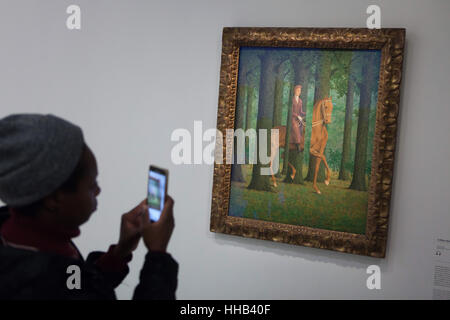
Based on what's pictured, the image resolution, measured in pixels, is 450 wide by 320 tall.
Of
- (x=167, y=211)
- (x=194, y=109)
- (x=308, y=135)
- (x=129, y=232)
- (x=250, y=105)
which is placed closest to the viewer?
(x=167, y=211)

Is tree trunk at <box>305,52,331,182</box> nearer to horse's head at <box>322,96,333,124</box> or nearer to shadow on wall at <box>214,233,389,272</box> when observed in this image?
horse's head at <box>322,96,333,124</box>

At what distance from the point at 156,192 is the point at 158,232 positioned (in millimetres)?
174

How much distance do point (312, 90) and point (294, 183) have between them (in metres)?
0.52

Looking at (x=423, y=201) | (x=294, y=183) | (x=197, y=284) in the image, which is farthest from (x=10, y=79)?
(x=423, y=201)

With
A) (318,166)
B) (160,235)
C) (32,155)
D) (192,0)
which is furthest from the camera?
(192,0)

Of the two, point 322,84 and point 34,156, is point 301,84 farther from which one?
point 34,156

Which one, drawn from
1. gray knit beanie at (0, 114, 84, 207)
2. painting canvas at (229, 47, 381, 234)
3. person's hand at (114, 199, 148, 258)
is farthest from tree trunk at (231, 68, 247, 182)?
gray knit beanie at (0, 114, 84, 207)

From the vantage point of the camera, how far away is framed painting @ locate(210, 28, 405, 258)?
2.38 meters

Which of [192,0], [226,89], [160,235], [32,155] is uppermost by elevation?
[192,0]

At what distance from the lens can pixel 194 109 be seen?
277 cm

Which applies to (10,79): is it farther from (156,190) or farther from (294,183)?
(156,190)

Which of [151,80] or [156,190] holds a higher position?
[151,80]

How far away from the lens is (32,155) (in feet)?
3.61

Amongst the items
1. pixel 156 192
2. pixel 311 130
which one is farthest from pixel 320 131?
pixel 156 192
